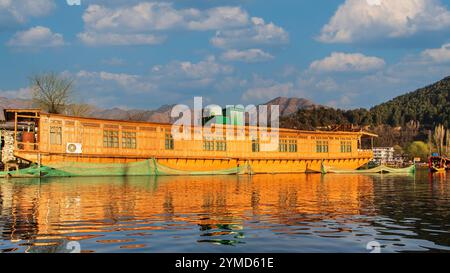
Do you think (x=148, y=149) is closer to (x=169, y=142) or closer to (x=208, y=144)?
(x=169, y=142)

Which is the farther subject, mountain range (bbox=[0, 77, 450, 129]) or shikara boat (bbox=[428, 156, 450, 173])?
mountain range (bbox=[0, 77, 450, 129])

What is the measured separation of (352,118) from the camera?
151m

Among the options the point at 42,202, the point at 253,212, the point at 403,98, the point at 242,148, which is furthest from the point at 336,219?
the point at 403,98

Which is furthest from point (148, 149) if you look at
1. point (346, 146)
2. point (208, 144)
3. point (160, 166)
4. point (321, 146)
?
point (346, 146)

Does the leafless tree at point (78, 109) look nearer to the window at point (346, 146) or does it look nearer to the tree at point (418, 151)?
the window at point (346, 146)

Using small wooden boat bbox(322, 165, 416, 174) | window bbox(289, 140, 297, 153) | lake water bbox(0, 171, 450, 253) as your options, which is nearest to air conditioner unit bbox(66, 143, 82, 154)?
lake water bbox(0, 171, 450, 253)

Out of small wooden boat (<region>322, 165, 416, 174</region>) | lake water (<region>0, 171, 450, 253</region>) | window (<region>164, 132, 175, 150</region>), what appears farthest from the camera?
small wooden boat (<region>322, 165, 416, 174</region>)

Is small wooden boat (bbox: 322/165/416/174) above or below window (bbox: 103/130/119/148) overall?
below

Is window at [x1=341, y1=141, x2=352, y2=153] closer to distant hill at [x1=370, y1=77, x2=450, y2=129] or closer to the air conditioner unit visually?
the air conditioner unit

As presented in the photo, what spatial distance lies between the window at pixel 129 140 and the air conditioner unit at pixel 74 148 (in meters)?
4.32

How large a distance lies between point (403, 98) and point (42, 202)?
197 metres

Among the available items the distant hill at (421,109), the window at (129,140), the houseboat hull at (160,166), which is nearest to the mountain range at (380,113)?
the distant hill at (421,109)

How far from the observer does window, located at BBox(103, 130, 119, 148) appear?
43531 millimetres

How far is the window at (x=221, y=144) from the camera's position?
168ft
